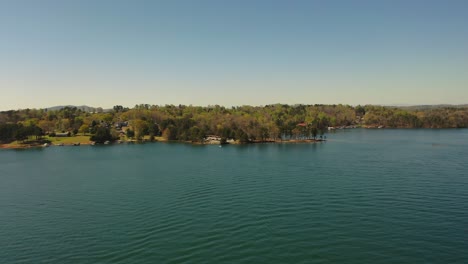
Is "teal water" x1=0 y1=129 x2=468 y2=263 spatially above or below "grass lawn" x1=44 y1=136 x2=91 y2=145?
below

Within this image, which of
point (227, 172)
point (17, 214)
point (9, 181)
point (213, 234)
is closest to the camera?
point (213, 234)

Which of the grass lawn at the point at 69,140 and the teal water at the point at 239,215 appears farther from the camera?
the grass lawn at the point at 69,140

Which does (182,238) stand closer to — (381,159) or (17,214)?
(17,214)

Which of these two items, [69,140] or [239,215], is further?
[69,140]

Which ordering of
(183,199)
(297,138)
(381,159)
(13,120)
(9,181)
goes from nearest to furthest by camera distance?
(183,199), (9,181), (381,159), (297,138), (13,120)

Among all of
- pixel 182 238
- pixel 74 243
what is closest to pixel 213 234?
pixel 182 238

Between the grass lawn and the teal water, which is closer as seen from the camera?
the teal water

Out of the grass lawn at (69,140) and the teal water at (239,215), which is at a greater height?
the grass lawn at (69,140)

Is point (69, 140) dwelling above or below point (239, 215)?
above
